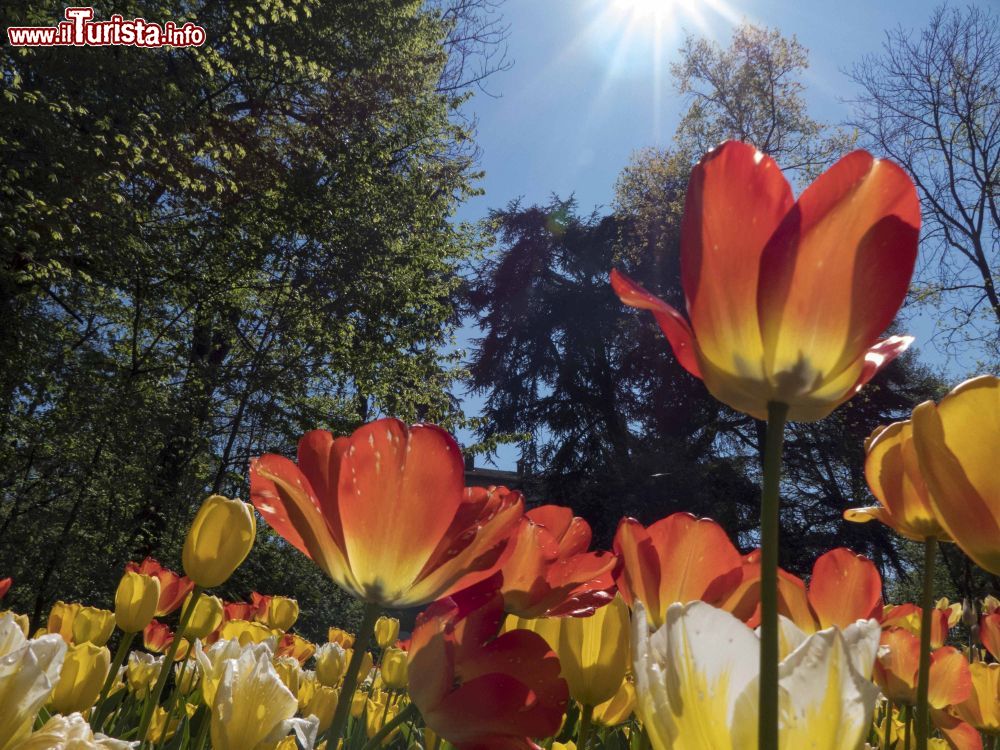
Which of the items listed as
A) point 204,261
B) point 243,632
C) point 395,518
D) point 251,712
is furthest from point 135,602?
point 204,261

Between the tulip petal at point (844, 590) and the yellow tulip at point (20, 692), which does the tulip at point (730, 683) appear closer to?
the yellow tulip at point (20, 692)

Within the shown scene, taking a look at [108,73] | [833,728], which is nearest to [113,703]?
[833,728]

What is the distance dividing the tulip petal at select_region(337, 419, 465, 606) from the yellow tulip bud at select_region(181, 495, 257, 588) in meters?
0.40

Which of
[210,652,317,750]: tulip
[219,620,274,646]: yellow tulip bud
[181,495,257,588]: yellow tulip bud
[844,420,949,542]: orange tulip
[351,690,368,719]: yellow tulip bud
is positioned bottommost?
[351,690,368,719]: yellow tulip bud

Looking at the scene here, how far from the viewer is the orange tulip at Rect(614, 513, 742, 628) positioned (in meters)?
0.68

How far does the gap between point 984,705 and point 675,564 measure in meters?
0.79

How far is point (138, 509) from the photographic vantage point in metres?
7.77

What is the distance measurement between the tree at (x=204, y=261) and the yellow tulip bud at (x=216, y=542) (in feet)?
16.7

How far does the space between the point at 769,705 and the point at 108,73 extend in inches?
298

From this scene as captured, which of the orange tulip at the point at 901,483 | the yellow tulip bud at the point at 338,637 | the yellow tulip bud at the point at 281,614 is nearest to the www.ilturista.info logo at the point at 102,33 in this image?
the yellow tulip bud at the point at 338,637

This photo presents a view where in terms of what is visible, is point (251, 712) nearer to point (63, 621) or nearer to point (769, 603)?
point (769, 603)

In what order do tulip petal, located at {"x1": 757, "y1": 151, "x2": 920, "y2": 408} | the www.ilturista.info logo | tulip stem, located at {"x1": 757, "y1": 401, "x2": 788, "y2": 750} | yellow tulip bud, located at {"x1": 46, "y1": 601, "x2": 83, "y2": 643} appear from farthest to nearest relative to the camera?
1. the www.ilturista.info logo
2. yellow tulip bud, located at {"x1": 46, "y1": 601, "x2": 83, "y2": 643}
3. tulip petal, located at {"x1": 757, "y1": 151, "x2": 920, "y2": 408}
4. tulip stem, located at {"x1": 757, "y1": 401, "x2": 788, "y2": 750}

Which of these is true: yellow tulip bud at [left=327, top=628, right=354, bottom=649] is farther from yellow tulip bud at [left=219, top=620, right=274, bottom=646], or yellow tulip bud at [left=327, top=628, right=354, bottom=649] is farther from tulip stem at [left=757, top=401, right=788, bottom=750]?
tulip stem at [left=757, top=401, right=788, bottom=750]

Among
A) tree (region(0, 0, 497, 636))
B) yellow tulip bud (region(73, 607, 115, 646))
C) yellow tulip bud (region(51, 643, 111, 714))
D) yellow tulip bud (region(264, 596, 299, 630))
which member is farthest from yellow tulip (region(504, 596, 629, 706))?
tree (region(0, 0, 497, 636))
